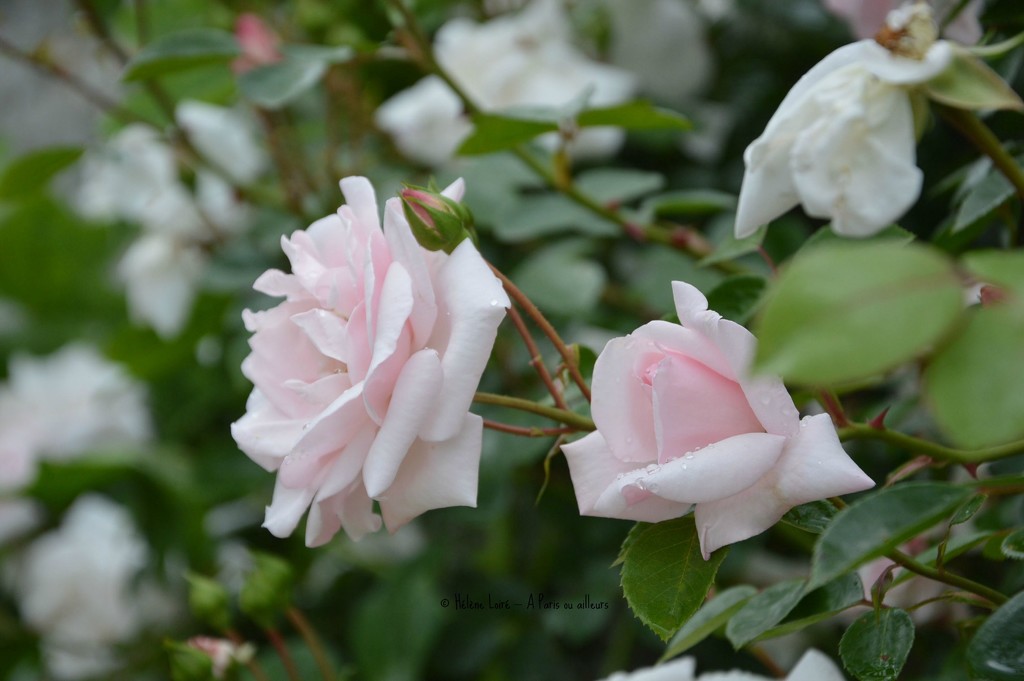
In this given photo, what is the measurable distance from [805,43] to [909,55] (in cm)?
59

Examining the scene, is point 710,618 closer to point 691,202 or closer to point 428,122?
point 691,202

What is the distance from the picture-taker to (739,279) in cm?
42

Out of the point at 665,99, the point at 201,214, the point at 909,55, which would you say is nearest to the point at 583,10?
the point at 665,99

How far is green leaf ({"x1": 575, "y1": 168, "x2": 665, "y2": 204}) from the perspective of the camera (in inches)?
25.8

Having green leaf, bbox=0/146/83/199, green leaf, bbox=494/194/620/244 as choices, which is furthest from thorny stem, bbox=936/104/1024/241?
green leaf, bbox=0/146/83/199

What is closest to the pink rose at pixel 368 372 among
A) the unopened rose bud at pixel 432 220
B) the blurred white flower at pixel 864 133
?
the unopened rose bud at pixel 432 220

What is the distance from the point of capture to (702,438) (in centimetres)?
32

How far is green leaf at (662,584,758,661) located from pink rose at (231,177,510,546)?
4.4 inches

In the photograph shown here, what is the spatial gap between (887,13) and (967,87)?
0.20m

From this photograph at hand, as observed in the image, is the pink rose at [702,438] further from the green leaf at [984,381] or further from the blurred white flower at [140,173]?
the blurred white flower at [140,173]

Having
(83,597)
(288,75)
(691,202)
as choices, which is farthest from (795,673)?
(83,597)

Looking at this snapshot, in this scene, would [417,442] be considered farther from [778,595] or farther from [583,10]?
[583,10]

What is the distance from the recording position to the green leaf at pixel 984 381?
7.6 inches

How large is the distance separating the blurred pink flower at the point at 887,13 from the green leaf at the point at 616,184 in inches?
7.2
